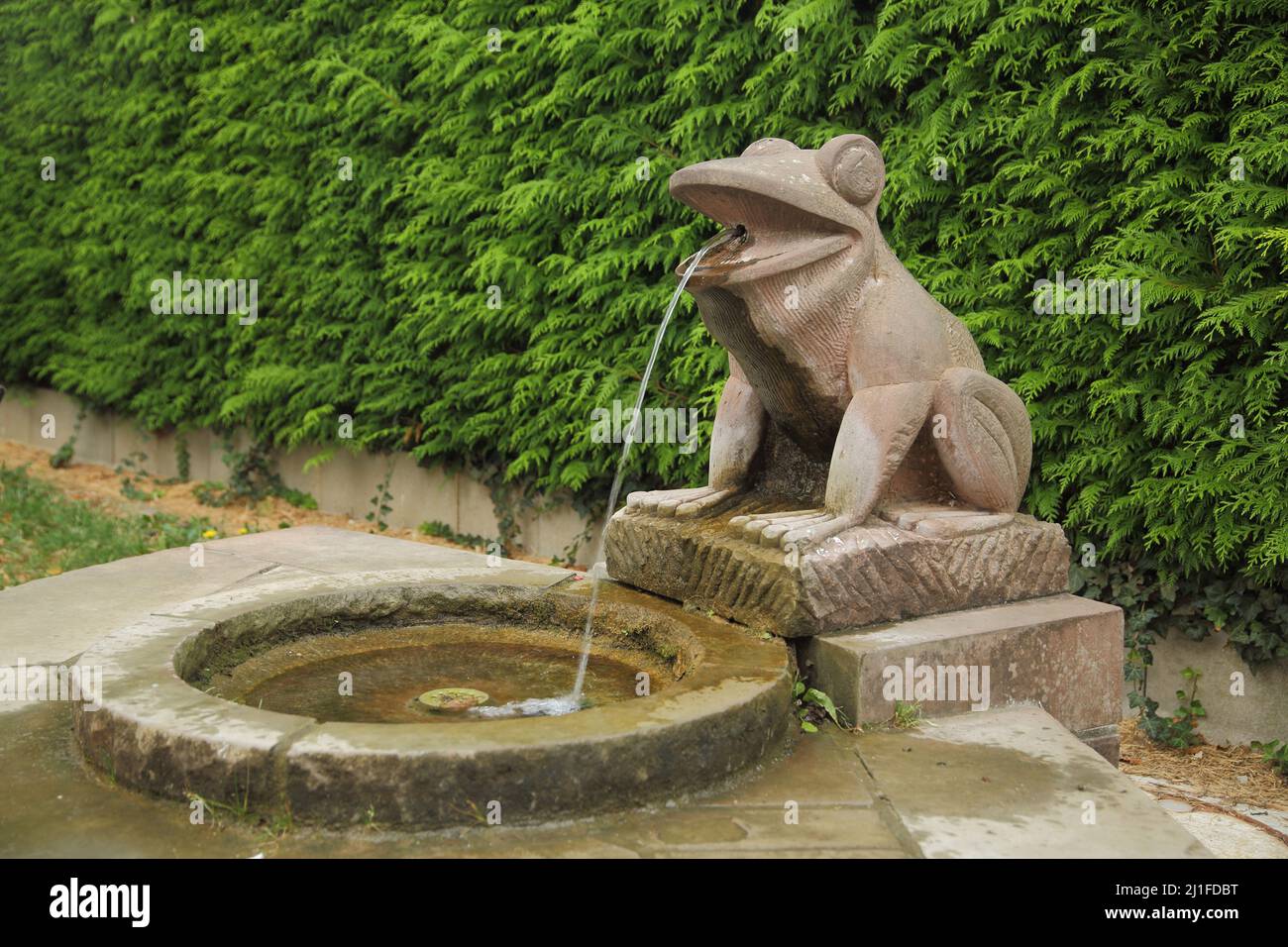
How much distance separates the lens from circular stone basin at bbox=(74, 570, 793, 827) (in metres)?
2.41

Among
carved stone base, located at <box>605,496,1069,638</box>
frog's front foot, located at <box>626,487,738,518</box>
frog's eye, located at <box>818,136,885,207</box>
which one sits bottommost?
carved stone base, located at <box>605,496,1069,638</box>

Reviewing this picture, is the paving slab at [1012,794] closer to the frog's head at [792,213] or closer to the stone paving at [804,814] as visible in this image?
the stone paving at [804,814]

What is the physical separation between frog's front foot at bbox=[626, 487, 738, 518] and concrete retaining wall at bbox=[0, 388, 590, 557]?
8.66 feet

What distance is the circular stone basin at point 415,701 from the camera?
241 cm

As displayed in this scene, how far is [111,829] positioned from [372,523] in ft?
18.4

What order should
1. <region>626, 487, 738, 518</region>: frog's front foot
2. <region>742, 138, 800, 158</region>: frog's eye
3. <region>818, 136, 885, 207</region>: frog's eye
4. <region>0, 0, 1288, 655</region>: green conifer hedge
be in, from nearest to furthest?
<region>818, 136, 885, 207</region>: frog's eye < <region>742, 138, 800, 158</region>: frog's eye < <region>626, 487, 738, 518</region>: frog's front foot < <region>0, 0, 1288, 655</region>: green conifer hedge

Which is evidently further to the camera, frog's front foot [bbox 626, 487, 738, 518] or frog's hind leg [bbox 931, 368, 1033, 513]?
frog's front foot [bbox 626, 487, 738, 518]

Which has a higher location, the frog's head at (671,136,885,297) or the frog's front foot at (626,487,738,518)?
the frog's head at (671,136,885,297)

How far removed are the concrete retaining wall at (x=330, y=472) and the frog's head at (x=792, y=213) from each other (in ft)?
11.4

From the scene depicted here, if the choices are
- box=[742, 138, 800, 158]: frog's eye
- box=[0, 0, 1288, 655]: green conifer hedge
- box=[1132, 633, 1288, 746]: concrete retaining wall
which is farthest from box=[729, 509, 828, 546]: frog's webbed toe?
box=[1132, 633, 1288, 746]: concrete retaining wall

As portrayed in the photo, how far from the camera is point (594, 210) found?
20.5 feet

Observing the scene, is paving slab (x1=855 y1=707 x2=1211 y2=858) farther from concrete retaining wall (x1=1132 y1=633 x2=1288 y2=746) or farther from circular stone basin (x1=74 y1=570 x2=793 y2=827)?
concrete retaining wall (x1=1132 y1=633 x2=1288 y2=746)

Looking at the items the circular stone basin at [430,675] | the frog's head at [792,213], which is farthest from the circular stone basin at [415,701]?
the frog's head at [792,213]

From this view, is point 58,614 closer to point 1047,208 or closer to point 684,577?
point 684,577
